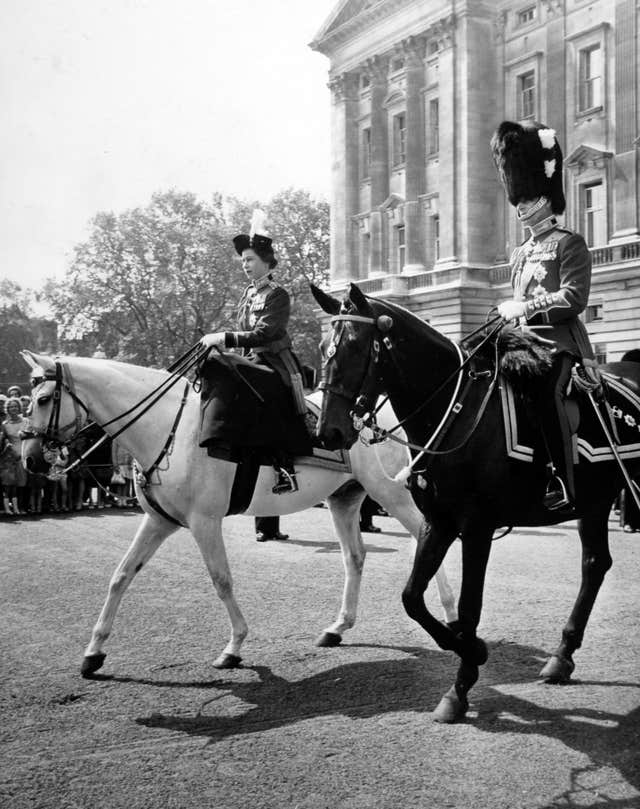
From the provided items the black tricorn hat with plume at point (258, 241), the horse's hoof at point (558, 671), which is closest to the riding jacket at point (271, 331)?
the black tricorn hat with plume at point (258, 241)

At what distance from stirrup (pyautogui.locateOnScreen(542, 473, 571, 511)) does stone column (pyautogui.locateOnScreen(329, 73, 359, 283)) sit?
45809 millimetres

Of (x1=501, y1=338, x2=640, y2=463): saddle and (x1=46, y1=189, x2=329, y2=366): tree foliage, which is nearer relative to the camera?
(x1=501, y1=338, x2=640, y2=463): saddle

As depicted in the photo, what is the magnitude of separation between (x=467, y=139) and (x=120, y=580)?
125 feet

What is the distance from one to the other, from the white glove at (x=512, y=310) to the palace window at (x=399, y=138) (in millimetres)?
43991

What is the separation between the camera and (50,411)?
289 inches

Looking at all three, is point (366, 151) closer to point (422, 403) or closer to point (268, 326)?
point (268, 326)

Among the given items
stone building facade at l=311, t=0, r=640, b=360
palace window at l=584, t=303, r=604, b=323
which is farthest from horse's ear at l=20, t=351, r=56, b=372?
palace window at l=584, t=303, r=604, b=323

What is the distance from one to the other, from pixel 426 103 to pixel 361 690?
43553 millimetres

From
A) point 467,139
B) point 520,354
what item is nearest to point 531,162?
point 520,354

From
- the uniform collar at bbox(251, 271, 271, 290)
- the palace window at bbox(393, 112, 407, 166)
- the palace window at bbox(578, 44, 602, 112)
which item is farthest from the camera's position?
the palace window at bbox(393, 112, 407, 166)

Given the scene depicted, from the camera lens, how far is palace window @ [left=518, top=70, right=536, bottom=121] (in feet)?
134

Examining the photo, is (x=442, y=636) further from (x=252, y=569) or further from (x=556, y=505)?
(x=252, y=569)

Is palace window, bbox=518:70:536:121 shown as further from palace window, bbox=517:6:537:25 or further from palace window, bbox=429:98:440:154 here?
palace window, bbox=429:98:440:154

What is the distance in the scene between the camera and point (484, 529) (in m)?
5.79
